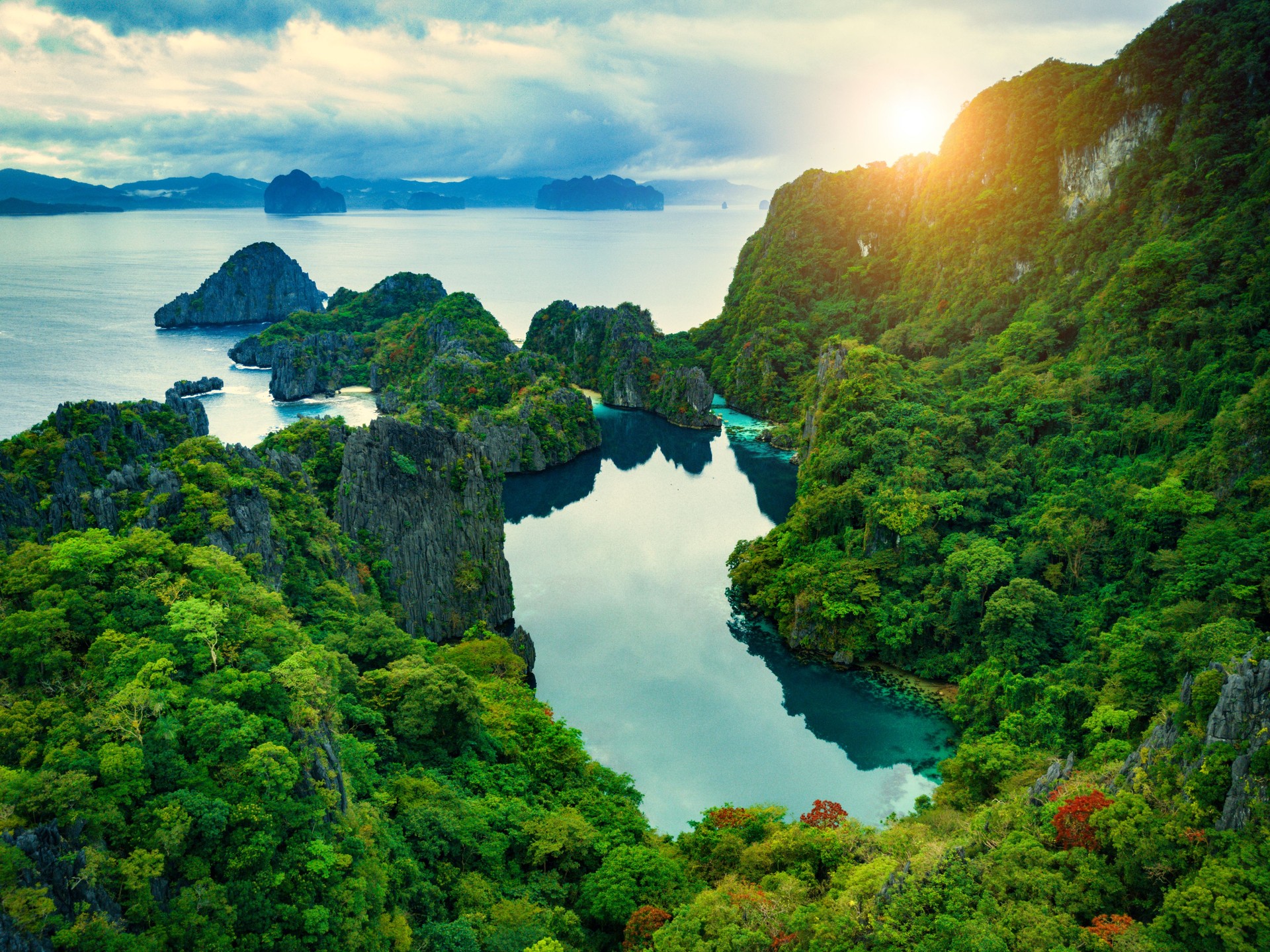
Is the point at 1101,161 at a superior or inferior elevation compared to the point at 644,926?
superior

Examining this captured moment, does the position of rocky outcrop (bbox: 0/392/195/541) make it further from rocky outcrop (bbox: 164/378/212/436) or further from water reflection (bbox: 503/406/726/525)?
water reflection (bbox: 503/406/726/525)

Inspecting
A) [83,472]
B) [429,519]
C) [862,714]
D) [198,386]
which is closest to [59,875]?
[83,472]

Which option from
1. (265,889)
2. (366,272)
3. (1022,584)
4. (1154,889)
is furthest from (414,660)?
(366,272)

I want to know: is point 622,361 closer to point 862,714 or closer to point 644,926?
point 862,714

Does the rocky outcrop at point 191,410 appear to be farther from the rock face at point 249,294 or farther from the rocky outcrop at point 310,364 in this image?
the rock face at point 249,294

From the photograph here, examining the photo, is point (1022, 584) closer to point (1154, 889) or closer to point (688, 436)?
point (1154, 889)

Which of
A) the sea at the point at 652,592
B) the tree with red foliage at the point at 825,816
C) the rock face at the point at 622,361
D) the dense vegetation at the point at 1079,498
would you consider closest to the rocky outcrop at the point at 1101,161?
the dense vegetation at the point at 1079,498
